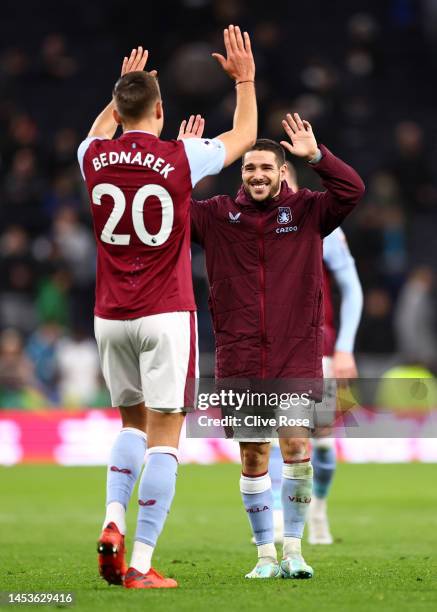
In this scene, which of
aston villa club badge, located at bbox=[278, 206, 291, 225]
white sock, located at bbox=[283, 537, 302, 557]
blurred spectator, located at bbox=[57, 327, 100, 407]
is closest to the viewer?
white sock, located at bbox=[283, 537, 302, 557]

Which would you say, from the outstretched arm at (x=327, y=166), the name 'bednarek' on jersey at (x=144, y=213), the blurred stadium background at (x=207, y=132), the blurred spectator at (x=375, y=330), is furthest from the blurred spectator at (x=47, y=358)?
the name 'bednarek' on jersey at (x=144, y=213)

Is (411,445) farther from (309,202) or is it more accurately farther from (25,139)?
(309,202)

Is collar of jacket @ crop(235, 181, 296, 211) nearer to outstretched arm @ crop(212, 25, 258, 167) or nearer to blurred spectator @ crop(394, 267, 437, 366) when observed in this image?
outstretched arm @ crop(212, 25, 258, 167)

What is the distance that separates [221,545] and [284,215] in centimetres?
292

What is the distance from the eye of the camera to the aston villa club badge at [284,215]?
716cm

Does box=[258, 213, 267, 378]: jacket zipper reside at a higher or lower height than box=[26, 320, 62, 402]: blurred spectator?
higher

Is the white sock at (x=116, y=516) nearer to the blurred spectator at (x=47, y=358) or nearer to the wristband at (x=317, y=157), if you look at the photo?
the wristband at (x=317, y=157)

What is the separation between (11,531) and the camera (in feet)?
33.5

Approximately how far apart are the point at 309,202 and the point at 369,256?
12.3m

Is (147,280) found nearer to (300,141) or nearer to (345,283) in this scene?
(300,141)

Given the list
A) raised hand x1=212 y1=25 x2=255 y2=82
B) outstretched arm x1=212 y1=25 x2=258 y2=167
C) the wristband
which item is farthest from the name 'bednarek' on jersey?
the wristband

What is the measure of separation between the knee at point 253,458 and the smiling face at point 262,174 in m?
1.28

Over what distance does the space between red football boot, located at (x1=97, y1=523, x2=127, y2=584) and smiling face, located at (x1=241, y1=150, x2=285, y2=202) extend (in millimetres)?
2038

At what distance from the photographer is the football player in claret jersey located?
6301 mm
